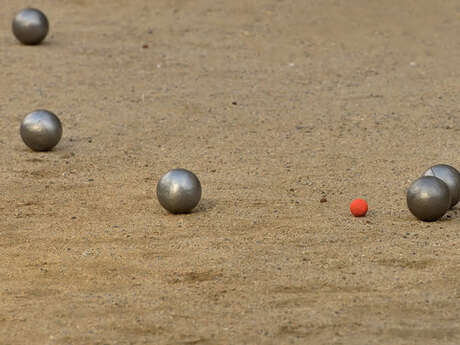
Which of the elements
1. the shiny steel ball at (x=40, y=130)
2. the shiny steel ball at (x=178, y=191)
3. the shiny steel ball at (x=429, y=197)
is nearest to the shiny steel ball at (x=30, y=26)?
the shiny steel ball at (x=40, y=130)

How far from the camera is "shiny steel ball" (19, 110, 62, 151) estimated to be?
9.34 metres

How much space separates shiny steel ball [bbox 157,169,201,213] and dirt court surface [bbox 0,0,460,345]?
0.15 metres

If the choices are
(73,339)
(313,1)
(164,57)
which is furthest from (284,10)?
(73,339)

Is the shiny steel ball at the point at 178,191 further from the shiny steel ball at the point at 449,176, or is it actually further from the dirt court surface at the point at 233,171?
the shiny steel ball at the point at 449,176

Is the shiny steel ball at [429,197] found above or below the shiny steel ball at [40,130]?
below

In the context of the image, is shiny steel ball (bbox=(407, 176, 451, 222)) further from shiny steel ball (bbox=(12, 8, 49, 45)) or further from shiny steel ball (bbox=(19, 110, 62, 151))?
shiny steel ball (bbox=(12, 8, 49, 45))

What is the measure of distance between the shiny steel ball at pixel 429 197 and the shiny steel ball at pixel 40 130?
3.79 m

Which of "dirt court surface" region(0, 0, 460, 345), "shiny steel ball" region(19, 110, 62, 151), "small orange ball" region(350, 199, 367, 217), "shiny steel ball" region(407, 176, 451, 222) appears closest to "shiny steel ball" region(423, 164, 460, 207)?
"dirt court surface" region(0, 0, 460, 345)

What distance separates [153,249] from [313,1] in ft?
32.1

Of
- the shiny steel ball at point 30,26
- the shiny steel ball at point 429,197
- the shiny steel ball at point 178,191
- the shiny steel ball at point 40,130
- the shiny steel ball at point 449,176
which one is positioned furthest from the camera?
the shiny steel ball at point 30,26

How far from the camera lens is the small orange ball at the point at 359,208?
24.7 ft

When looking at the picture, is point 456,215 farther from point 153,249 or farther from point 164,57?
Answer: point 164,57

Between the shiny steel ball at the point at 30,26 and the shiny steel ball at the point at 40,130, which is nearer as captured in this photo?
the shiny steel ball at the point at 40,130

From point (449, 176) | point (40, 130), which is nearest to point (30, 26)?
point (40, 130)
